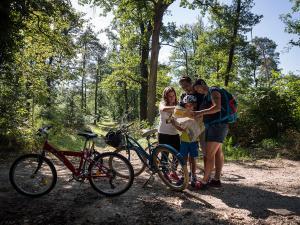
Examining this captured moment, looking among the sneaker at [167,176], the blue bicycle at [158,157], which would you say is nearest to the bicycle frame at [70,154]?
the blue bicycle at [158,157]

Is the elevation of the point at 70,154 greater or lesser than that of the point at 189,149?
lesser

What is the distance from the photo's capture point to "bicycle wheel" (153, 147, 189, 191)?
6.03 m

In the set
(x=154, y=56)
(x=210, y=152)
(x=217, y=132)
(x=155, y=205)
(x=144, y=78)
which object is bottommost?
(x=155, y=205)

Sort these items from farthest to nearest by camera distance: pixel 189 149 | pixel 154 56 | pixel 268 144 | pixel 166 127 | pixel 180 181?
pixel 154 56 < pixel 268 144 < pixel 166 127 < pixel 189 149 < pixel 180 181

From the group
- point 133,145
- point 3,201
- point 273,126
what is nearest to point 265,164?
point 273,126

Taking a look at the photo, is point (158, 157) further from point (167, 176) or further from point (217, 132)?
point (217, 132)

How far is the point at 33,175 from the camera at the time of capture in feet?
18.3

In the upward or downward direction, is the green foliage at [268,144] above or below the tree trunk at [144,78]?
below

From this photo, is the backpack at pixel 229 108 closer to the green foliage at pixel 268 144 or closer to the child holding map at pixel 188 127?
the child holding map at pixel 188 127

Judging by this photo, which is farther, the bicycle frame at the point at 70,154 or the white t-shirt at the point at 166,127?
the white t-shirt at the point at 166,127

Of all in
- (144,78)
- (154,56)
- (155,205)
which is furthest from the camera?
(144,78)

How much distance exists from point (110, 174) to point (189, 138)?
160cm

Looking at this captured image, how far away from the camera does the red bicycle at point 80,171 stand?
548 centimetres

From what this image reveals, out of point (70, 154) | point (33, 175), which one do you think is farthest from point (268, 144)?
point (33, 175)
